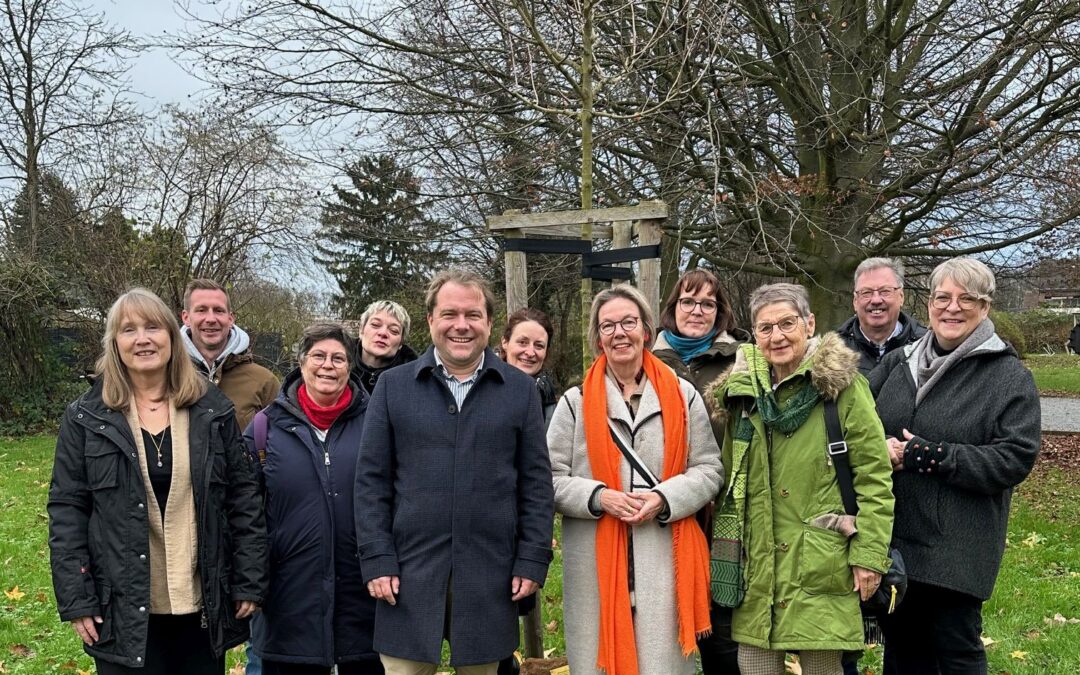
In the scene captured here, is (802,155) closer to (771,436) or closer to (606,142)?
(606,142)

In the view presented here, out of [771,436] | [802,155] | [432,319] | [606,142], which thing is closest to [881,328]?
[771,436]

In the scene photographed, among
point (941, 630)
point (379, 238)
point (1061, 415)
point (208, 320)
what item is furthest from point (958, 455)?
point (1061, 415)

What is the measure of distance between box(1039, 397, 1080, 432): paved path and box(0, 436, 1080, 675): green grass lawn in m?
7.38

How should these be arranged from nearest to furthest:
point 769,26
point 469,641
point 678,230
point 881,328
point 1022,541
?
1. point 469,641
2. point 881,328
3. point 1022,541
4. point 769,26
5. point 678,230

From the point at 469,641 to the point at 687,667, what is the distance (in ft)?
2.97

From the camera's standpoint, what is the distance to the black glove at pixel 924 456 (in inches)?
119

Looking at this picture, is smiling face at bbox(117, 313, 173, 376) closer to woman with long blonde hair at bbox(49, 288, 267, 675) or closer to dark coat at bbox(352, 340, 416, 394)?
woman with long blonde hair at bbox(49, 288, 267, 675)

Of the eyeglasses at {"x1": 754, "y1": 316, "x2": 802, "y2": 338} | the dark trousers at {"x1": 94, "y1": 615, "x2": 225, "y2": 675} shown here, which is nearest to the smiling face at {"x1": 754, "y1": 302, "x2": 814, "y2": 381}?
the eyeglasses at {"x1": 754, "y1": 316, "x2": 802, "y2": 338}

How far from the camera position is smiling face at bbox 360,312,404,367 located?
14.3ft

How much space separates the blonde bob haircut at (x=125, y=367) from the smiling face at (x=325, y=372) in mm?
419

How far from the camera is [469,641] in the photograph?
2.91 metres

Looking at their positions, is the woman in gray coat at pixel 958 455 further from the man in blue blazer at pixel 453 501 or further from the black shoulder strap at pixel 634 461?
the man in blue blazer at pixel 453 501

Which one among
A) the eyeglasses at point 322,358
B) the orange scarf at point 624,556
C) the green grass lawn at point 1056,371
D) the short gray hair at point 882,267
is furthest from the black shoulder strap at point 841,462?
the green grass lawn at point 1056,371

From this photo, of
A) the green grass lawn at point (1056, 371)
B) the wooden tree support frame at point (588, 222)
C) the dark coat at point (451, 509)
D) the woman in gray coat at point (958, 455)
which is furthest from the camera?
the green grass lawn at point (1056, 371)
